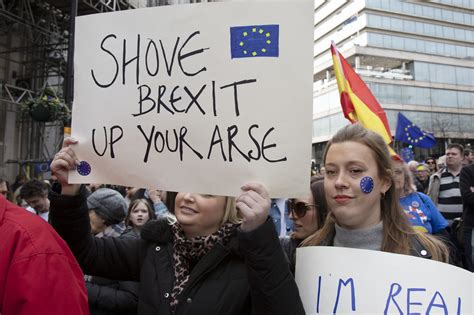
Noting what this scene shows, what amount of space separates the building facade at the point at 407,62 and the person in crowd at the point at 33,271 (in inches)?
1665

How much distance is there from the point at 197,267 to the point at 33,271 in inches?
26.3

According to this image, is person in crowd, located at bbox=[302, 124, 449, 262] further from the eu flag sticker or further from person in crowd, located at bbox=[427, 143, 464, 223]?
person in crowd, located at bbox=[427, 143, 464, 223]

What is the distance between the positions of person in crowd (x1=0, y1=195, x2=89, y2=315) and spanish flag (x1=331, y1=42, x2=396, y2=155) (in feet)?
10.8

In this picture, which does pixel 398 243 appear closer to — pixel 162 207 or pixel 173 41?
pixel 173 41

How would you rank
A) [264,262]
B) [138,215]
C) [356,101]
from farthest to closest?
1. [356,101]
2. [138,215]
3. [264,262]

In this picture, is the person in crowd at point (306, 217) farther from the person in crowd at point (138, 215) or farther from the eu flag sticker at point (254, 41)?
the person in crowd at point (138, 215)

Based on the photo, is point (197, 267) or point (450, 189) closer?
point (197, 267)

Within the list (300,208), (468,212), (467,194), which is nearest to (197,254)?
(300,208)

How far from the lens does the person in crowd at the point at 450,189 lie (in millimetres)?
5426

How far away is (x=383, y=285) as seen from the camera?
4.94 ft

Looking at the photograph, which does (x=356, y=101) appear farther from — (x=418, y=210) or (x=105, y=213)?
(x=105, y=213)

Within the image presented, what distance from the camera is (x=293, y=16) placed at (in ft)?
5.03

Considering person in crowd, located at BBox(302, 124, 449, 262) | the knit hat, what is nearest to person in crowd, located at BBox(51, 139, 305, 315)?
person in crowd, located at BBox(302, 124, 449, 262)

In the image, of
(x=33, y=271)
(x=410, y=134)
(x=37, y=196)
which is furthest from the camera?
(x=410, y=134)
